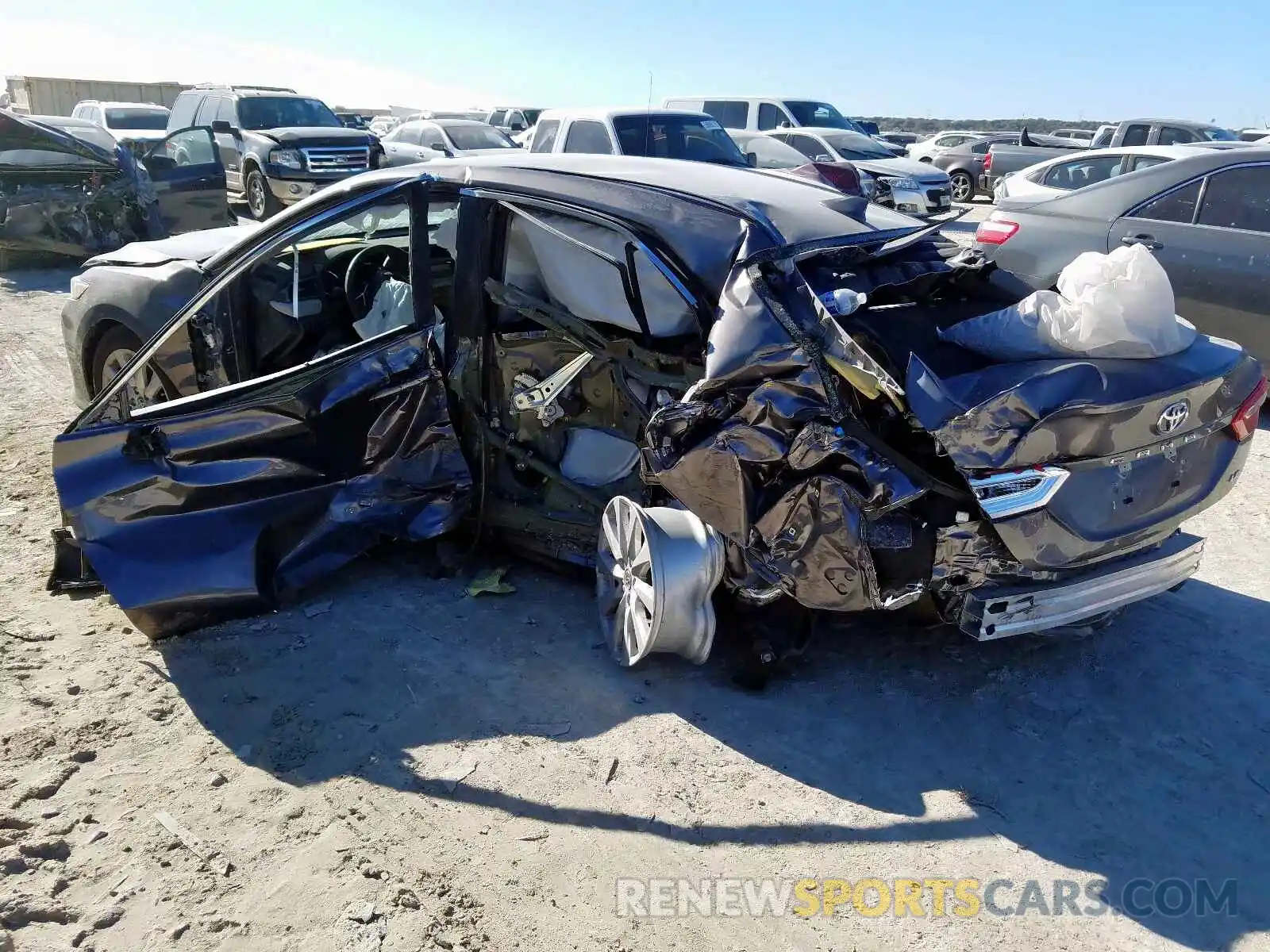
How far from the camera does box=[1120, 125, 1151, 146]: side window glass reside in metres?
15.4

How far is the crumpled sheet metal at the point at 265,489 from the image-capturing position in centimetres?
350

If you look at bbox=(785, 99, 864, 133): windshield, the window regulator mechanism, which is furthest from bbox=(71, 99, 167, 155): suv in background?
the window regulator mechanism

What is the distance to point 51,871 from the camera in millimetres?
2520

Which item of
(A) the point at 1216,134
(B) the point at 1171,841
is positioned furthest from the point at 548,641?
(A) the point at 1216,134

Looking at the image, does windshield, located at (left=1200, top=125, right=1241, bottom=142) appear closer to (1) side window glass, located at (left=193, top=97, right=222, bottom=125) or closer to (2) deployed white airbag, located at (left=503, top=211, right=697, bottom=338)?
(2) deployed white airbag, located at (left=503, top=211, right=697, bottom=338)

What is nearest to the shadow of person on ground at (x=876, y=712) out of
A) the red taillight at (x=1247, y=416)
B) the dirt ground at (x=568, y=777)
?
the dirt ground at (x=568, y=777)

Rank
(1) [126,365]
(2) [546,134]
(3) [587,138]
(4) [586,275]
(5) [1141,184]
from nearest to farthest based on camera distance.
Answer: (4) [586,275] < (1) [126,365] < (5) [1141,184] < (3) [587,138] < (2) [546,134]

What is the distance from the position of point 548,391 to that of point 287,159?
12897 millimetres

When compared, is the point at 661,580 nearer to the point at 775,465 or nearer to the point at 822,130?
the point at 775,465

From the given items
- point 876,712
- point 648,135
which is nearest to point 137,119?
point 648,135

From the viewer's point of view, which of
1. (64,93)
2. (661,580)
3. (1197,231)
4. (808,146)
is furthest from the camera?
(64,93)

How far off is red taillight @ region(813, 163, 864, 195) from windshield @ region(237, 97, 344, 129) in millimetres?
13599

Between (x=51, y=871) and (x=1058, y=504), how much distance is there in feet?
9.74

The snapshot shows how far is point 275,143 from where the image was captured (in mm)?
14758
